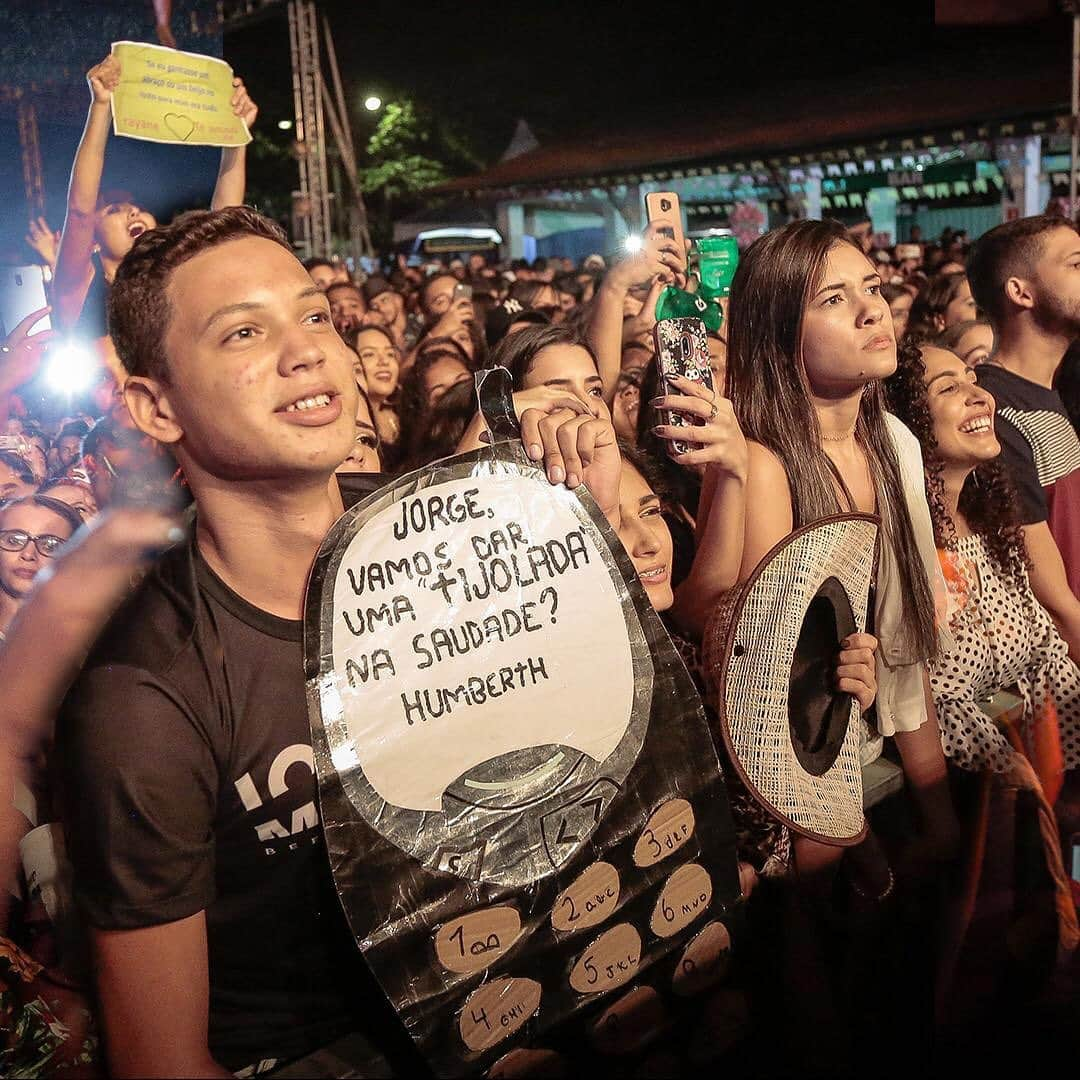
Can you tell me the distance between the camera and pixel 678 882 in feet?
5.56

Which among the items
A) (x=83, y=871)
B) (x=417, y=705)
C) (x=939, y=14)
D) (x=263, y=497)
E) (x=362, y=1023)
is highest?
(x=939, y=14)

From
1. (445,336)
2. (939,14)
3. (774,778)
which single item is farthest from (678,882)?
(939,14)

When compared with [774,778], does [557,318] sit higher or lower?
higher

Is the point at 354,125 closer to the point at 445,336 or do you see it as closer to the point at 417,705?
the point at 445,336

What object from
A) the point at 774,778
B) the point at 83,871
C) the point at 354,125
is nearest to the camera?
the point at 83,871

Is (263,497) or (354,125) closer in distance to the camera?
(263,497)

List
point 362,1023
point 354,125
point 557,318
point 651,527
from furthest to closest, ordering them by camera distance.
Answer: point 354,125
point 557,318
point 651,527
point 362,1023

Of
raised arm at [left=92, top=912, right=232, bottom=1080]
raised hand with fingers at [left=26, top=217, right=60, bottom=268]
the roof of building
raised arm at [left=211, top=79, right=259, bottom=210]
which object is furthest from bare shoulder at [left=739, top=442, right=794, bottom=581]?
the roof of building

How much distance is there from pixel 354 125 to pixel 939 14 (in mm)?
28429

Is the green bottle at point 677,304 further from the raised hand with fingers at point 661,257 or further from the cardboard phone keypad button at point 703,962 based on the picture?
the cardboard phone keypad button at point 703,962

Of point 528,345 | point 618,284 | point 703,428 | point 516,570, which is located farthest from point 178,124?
point 516,570

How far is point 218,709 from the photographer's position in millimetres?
1454

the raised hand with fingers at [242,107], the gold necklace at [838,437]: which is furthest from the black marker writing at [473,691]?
the raised hand with fingers at [242,107]

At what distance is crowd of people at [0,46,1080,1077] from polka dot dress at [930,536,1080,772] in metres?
0.01
